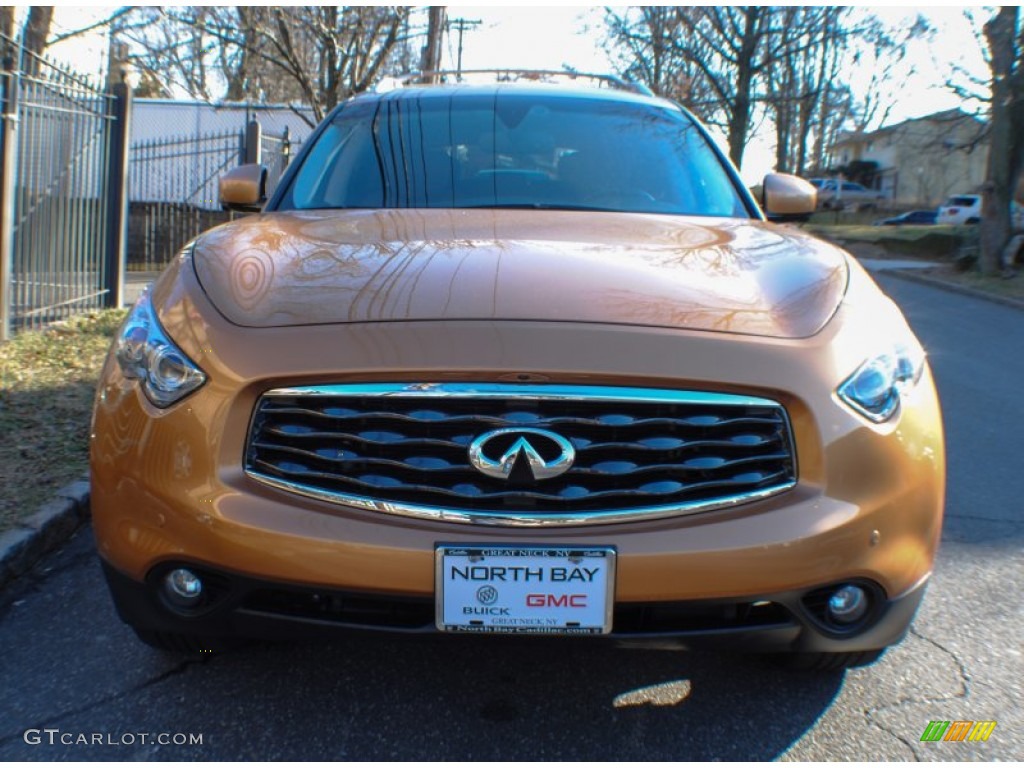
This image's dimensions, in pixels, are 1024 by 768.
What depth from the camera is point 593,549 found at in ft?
6.48

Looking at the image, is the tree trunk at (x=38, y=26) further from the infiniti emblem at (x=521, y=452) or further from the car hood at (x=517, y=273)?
the infiniti emblem at (x=521, y=452)

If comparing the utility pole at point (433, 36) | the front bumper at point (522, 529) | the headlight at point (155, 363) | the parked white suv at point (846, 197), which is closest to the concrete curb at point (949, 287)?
the utility pole at point (433, 36)

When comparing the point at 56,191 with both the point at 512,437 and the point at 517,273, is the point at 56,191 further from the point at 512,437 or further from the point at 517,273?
the point at 512,437

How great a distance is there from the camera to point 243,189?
3518mm

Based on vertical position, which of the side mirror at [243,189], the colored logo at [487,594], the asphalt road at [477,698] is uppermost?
the side mirror at [243,189]

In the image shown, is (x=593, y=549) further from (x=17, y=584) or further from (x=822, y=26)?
(x=822, y=26)

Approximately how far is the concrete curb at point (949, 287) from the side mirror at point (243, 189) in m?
10.8

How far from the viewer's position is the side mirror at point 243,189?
3523 mm

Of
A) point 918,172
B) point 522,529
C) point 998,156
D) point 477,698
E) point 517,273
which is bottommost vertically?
point 477,698

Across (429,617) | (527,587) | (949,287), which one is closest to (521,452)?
(527,587)

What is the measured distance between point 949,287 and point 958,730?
1308 centimetres

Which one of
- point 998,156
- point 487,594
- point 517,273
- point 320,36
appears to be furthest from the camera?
point 998,156

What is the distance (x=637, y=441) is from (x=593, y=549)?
10.2 inches

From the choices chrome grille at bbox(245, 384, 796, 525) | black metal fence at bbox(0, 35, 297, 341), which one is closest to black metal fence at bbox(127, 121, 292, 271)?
black metal fence at bbox(0, 35, 297, 341)
